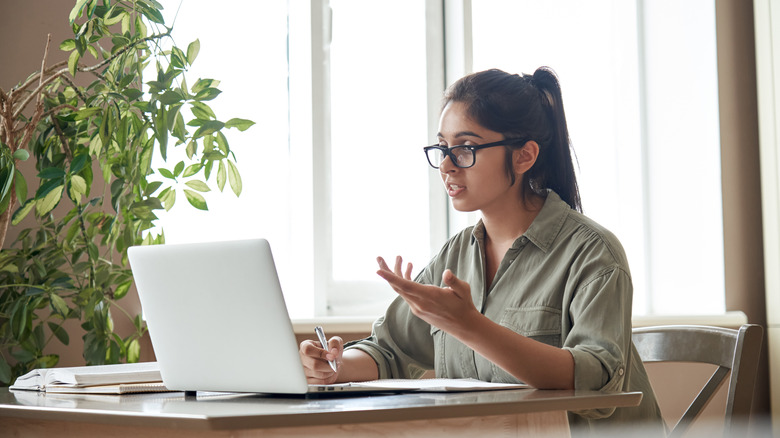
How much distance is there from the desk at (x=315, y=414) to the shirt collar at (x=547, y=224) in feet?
1.51

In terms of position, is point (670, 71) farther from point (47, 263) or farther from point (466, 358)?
point (47, 263)

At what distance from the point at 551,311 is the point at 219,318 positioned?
63 cm

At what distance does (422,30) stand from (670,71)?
2.97 feet

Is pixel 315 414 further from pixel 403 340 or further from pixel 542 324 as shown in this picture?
pixel 403 340

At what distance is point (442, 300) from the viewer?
1.14 metres

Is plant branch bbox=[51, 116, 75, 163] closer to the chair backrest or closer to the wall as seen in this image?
the wall

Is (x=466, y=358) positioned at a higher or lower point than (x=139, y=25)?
lower

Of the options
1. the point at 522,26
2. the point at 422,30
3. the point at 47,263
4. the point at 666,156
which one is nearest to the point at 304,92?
the point at 422,30

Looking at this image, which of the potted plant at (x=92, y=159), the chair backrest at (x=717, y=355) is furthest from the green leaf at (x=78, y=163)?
the chair backrest at (x=717, y=355)

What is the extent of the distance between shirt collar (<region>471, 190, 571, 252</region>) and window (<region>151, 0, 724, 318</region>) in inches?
47.4

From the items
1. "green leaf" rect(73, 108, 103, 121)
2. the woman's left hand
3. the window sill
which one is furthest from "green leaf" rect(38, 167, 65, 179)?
the window sill

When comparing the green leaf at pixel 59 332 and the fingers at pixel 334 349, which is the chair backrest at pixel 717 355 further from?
the green leaf at pixel 59 332

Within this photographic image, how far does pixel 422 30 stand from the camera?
2.95 meters

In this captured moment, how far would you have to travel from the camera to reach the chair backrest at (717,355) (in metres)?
1.41
